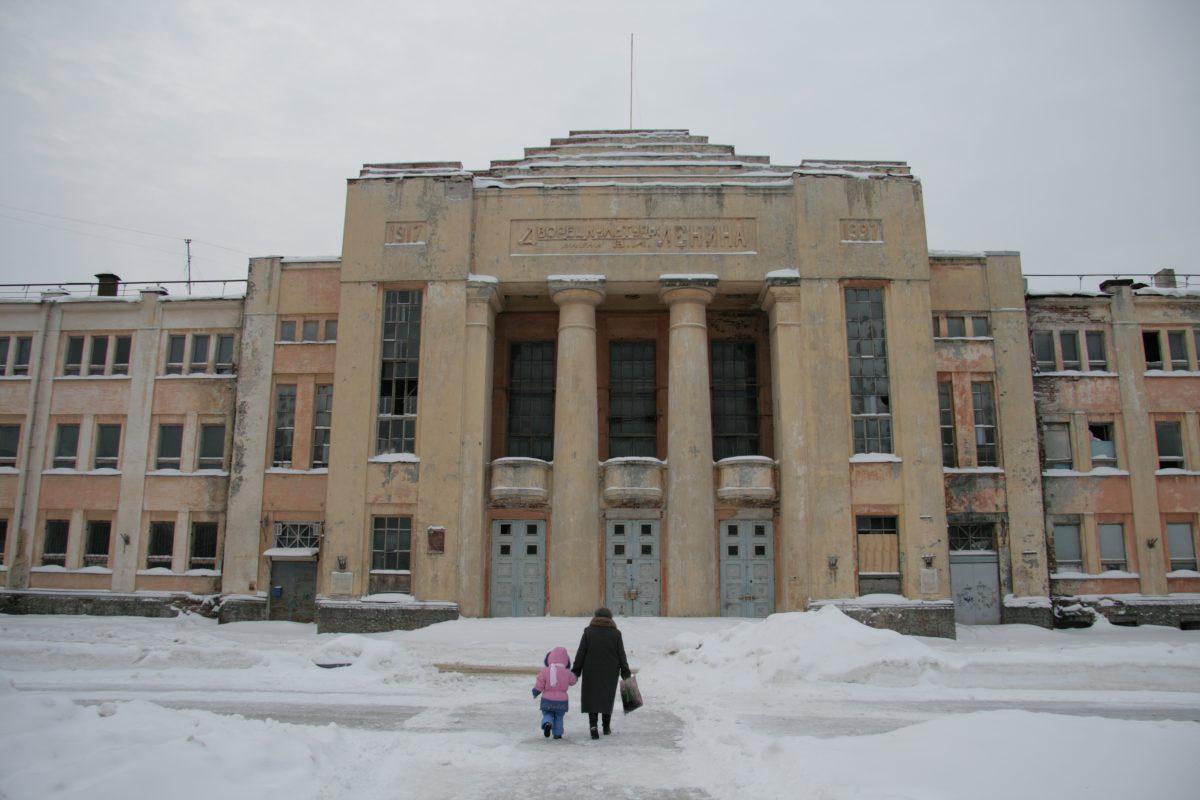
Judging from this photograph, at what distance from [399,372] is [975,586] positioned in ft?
63.8

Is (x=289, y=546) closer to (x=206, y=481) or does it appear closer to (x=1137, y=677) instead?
(x=206, y=481)

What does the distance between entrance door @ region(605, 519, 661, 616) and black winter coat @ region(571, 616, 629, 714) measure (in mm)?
16014

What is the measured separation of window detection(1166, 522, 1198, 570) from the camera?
29.5m

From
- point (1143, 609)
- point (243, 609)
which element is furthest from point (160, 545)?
point (1143, 609)

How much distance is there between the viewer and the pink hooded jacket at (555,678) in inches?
432

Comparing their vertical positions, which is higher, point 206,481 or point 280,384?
point 280,384

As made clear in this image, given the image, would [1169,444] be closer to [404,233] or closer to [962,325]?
[962,325]

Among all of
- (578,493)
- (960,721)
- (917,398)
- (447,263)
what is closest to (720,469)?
(578,493)

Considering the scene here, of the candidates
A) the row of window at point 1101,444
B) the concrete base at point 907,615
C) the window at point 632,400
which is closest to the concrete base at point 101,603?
the window at point 632,400

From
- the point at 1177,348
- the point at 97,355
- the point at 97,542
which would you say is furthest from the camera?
the point at 97,355

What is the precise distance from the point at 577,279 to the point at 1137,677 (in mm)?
17861

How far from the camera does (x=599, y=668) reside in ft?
37.2

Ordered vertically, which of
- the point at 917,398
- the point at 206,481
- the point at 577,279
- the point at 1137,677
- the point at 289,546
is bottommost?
the point at 1137,677

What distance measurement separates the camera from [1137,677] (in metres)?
16.7
